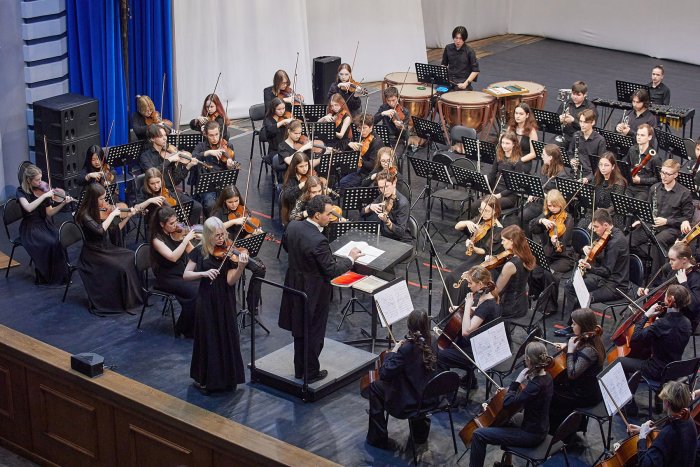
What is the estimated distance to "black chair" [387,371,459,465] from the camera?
23.9ft

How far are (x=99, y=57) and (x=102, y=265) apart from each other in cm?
329

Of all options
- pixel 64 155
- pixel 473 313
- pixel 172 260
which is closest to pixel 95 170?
pixel 64 155

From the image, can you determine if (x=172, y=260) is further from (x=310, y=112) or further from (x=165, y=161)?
(x=310, y=112)

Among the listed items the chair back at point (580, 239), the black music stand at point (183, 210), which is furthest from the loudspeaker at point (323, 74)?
the chair back at point (580, 239)

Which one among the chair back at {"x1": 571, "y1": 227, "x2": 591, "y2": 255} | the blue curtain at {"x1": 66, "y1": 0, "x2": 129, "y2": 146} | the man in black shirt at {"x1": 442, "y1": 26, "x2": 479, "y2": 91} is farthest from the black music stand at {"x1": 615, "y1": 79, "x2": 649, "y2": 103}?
the blue curtain at {"x1": 66, "y1": 0, "x2": 129, "y2": 146}

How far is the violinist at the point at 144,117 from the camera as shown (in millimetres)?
11656

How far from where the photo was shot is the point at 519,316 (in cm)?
884

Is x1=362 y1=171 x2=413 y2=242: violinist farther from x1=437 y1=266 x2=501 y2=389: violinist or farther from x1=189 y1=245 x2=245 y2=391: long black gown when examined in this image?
x1=189 y1=245 x2=245 y2=391: long black gown

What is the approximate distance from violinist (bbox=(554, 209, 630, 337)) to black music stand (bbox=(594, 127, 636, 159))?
100 inches

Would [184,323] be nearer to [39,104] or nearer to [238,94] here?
[39,104]

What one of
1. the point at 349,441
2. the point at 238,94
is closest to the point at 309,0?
the point at 238,94

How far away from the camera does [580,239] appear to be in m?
9.70

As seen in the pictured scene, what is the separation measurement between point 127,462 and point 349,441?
64.8 inches

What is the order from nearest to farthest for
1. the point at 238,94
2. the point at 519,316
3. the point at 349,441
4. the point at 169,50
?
the point at 349,441 → the point at 519,316 → the point at 169,50 → the point at 238,94
